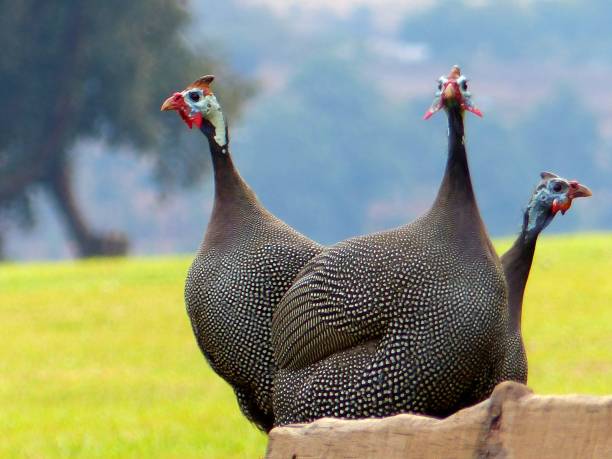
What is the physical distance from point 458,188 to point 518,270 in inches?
20.6

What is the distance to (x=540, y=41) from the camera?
206ft

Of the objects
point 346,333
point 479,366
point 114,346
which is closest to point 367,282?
point 346,333

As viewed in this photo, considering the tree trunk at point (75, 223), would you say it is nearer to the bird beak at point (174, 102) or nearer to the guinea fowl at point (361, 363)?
the bird beak at point (174, 102)

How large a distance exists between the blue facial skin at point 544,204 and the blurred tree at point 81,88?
23.6m

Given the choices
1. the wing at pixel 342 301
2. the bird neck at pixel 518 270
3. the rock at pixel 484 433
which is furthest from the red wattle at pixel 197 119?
the rock at pixel 484 433

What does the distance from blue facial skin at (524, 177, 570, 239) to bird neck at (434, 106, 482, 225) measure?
0.43 meters

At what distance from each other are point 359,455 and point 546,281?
9841 mm

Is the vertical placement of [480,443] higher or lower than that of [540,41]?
lower

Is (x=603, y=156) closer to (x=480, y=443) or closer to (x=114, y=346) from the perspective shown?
(x=114, y=346)

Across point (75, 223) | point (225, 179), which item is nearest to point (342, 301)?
point (225, 179)

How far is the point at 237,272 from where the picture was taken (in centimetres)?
435

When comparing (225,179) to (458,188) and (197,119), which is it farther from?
(458,188)

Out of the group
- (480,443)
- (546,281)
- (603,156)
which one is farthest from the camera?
(603,156)

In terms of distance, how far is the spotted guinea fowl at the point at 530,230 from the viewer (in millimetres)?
4207
